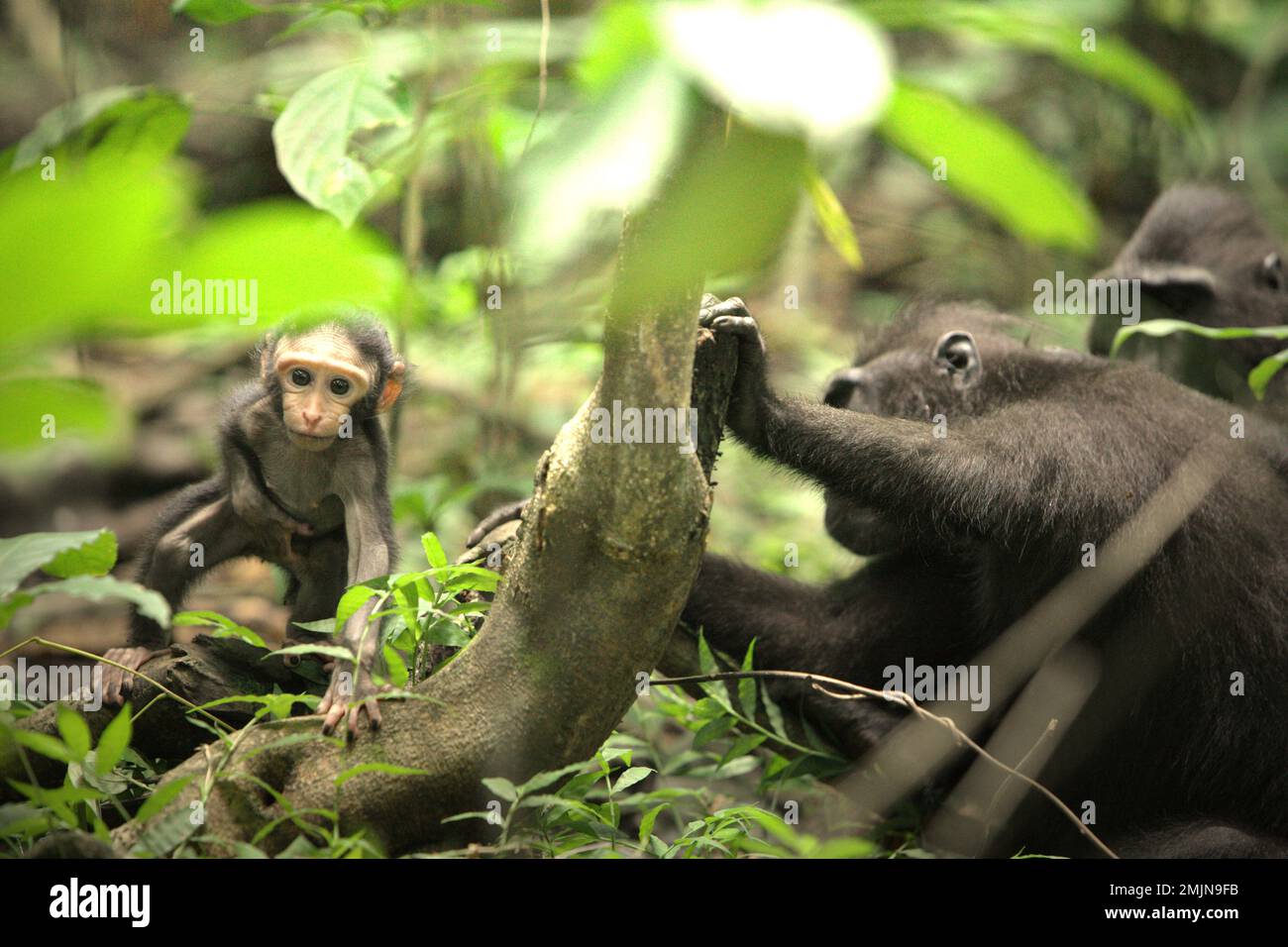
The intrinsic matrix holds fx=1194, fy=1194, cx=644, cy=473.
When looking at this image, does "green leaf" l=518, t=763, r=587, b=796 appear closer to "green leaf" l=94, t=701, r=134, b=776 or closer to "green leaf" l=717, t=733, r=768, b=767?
"green leaf" l=94, t=701, r=134, b=776

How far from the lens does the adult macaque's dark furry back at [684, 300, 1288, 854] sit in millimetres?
3564

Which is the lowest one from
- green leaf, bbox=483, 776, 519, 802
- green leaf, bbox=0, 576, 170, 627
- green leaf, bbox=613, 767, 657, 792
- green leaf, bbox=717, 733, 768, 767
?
green leaf, bbox=717, 733, 768, 767

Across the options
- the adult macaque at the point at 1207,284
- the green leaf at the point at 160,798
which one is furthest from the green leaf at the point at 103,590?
the adult macaque at the point at 1207,284

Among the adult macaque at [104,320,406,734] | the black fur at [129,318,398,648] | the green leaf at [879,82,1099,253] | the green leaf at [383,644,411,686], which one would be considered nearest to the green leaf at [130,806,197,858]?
the green leaf at [383,644,411,686]

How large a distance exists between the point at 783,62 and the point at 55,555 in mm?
2205

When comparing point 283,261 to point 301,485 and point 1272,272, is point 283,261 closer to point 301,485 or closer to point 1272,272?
point 301,485

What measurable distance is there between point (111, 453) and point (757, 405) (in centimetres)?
264

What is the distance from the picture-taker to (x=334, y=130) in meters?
3.58

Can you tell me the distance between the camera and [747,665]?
3.91 metres

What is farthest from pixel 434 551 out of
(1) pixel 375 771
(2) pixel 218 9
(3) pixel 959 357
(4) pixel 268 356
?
(3) pixel 959 357

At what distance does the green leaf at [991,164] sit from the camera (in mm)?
918

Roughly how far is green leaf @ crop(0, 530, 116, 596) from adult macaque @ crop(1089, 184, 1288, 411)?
4.44 meters

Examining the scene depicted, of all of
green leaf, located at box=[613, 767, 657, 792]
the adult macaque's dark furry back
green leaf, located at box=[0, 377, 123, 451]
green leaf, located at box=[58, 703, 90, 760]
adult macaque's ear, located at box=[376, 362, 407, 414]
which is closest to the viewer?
green leaf, located at box=[0, 377, 123, 451]

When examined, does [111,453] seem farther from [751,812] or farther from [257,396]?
[257,396]
